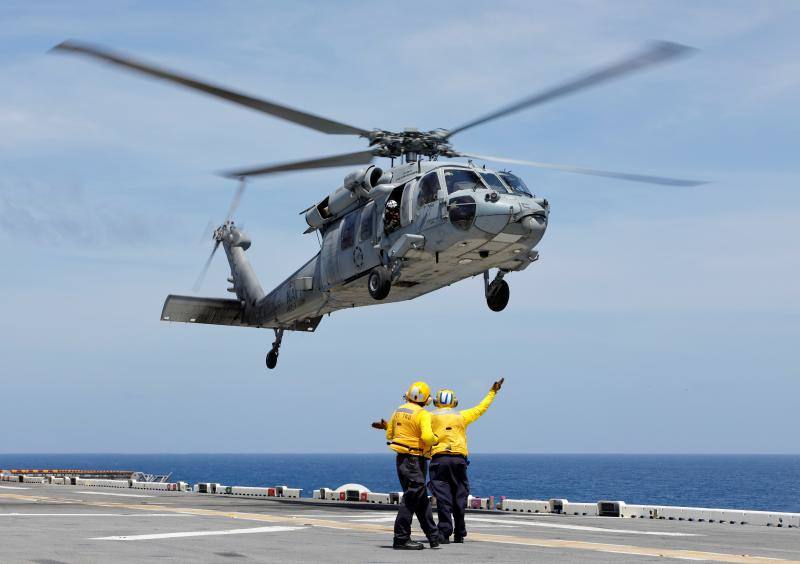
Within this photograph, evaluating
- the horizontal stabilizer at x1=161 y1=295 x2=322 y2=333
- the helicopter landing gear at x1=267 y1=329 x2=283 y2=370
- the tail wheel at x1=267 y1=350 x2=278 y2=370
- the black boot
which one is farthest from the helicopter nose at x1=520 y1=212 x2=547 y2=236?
the tail wheel at x1=267 y1=350 x2=278 y2=370

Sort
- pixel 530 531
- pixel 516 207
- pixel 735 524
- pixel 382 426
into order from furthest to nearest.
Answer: pixel 516 207 → pixel 735 524 → pixel 530 531 → pixel 382 426

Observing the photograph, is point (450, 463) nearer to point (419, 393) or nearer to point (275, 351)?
point (419, 393)

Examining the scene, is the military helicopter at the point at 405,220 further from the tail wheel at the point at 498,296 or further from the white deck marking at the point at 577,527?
the white deck marking at the point at 577,527

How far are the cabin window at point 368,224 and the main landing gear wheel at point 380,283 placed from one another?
0.85 m

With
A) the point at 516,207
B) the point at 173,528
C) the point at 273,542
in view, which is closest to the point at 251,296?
the point at 516,207

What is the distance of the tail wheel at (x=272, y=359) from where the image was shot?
28.3 metres

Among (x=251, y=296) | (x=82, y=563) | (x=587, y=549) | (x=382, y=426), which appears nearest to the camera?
(x=82, y=563)

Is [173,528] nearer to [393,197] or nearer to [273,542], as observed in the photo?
[273,542]

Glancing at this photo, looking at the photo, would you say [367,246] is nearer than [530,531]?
No

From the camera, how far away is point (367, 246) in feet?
75.7

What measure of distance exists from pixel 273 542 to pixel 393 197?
11655mm

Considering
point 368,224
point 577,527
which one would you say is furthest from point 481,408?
point 368,224

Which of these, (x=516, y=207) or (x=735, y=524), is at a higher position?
(x=516, y=207)

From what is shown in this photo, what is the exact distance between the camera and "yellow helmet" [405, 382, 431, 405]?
12469mm
